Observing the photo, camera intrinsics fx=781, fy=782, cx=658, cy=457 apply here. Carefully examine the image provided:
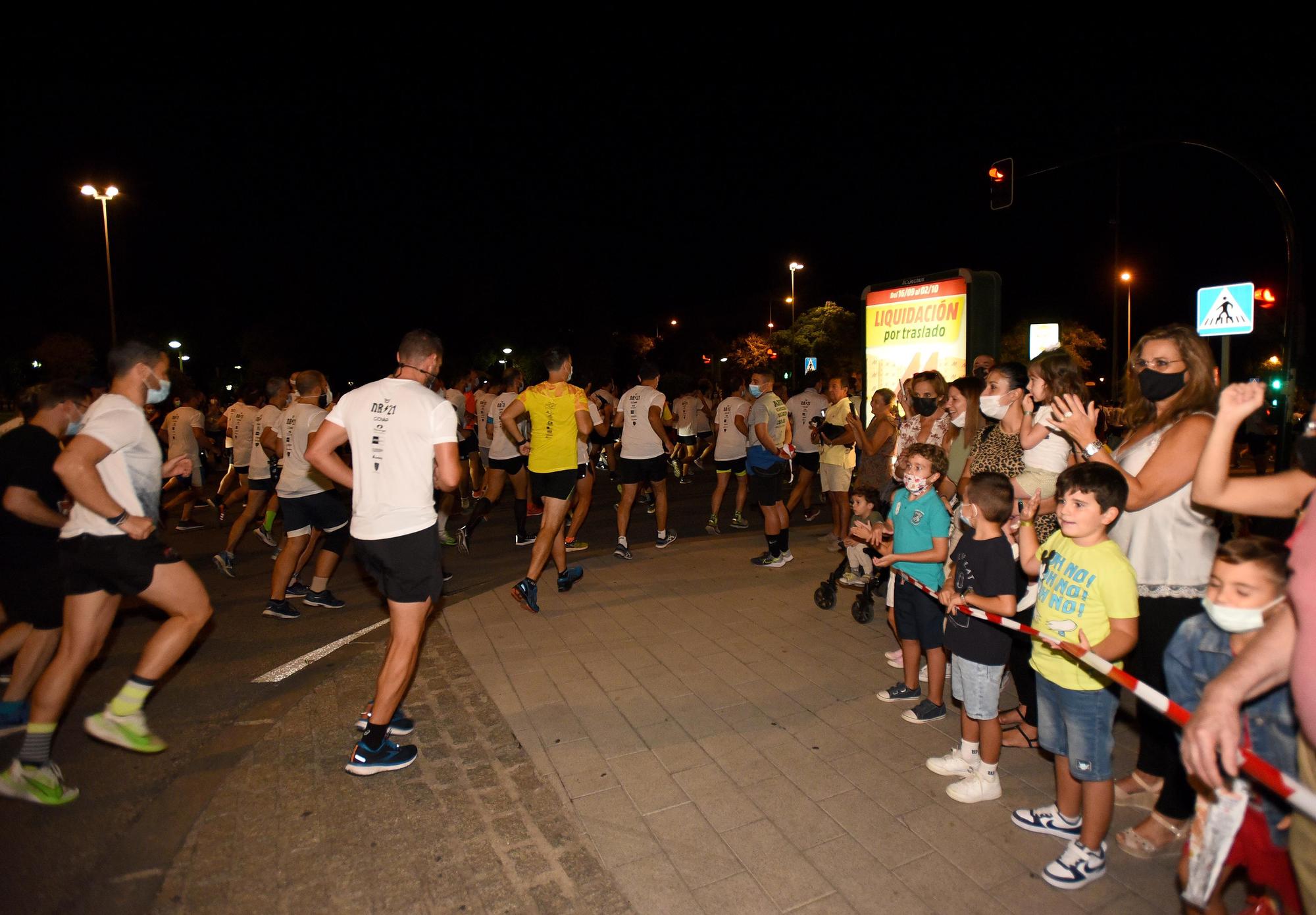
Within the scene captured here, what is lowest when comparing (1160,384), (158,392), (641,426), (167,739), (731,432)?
(167,739)

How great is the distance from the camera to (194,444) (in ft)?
35.5

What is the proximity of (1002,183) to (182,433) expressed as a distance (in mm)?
14022

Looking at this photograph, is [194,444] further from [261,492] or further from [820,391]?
[820,391]

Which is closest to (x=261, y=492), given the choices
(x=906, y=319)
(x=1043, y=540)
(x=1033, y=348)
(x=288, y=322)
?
(x=906, y=319)

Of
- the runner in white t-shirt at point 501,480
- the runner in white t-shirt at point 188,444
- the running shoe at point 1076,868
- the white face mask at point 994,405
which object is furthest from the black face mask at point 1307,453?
the runner in white t-shirt at point 188,444

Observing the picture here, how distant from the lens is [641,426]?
30.1 feet

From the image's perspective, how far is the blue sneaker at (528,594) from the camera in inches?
265

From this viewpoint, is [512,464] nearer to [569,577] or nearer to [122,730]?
[569,577]

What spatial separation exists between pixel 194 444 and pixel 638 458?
20.9ft

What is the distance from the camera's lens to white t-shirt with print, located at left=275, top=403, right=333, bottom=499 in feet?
22.7

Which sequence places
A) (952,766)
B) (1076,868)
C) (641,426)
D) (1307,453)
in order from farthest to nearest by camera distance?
(641,426)
(952,766)
(1076,868)
(1307,453)

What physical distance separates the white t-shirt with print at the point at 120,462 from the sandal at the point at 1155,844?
4.86 meters

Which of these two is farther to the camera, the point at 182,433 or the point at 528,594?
the point at 182,433

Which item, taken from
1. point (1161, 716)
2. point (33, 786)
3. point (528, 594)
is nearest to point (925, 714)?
point (1161, 716)
